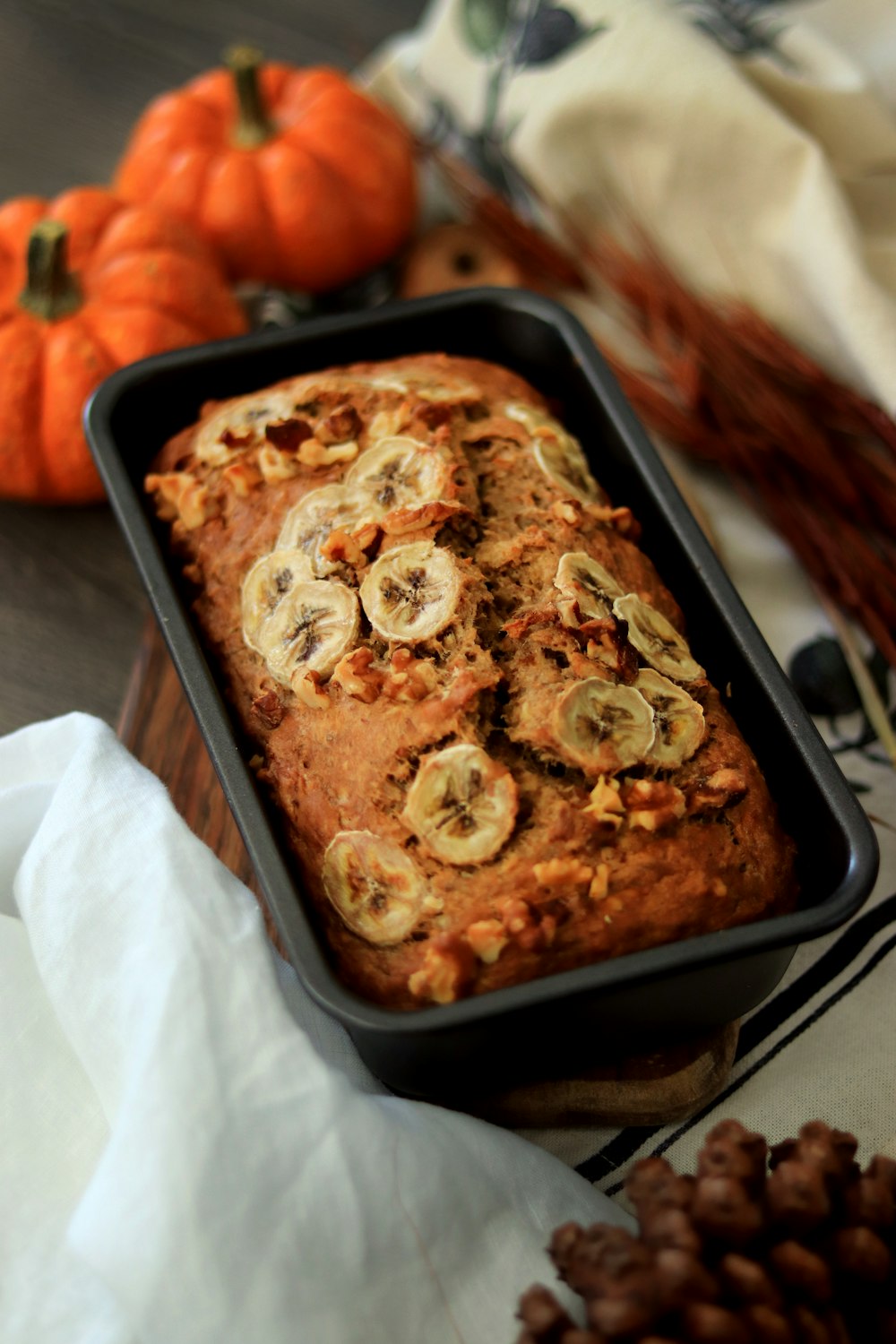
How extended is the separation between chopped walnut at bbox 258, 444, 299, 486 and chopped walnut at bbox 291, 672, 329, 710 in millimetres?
282

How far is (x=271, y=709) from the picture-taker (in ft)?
4.64

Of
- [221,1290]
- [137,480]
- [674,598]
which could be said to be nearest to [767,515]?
[674,598]

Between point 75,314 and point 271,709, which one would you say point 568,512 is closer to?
point 271,709

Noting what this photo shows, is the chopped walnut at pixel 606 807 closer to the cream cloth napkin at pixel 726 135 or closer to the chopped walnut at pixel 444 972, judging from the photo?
the chopped walnut at pixel 444 972

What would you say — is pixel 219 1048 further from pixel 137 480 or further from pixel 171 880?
pixel 137 480

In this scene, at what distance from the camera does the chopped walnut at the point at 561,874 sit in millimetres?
1250

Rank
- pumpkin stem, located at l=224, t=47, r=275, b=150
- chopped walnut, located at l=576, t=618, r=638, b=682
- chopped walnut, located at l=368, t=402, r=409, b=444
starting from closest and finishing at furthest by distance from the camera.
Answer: chopped walnut, located at l=576, t=618, r=638, b=682 < chopped walnut, located at l=368, t=402, r=409, b=444 < pumpkin stem, located at l=224, t=47, r=275, b=150

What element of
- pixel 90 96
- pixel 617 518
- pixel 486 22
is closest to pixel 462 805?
pixel 617 518

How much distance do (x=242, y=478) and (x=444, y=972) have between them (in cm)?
66

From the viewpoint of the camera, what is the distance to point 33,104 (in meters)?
2.49

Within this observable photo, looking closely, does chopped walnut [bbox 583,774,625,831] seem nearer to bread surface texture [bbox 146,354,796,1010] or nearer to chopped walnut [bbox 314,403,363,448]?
bread surface texture [bbox 146,354,796,1010]

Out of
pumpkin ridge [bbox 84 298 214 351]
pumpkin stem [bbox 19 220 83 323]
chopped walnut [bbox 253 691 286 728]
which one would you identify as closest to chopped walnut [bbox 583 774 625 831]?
chopped walnut [bbox 253 691 286 728]

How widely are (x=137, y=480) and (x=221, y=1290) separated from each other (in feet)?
3.28

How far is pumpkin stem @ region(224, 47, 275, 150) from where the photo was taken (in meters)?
2.05
